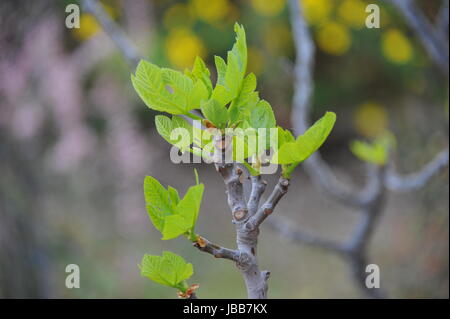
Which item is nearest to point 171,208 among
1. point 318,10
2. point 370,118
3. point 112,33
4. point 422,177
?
point 112,33

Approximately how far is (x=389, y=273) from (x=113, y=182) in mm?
1133

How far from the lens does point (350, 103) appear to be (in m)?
2.78

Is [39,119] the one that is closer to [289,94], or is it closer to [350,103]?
[289,94]

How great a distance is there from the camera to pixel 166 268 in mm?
336

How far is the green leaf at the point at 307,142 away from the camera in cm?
31

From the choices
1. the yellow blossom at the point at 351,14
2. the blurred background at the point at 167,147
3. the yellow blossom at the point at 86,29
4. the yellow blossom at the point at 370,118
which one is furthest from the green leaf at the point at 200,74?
the yellow blossom at the point at 370,118

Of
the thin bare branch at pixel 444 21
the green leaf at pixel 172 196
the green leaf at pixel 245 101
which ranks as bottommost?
the green leaf at pixel 172 196

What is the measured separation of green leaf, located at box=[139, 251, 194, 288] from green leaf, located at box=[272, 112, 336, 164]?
9cm

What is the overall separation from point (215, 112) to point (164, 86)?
0.04 m

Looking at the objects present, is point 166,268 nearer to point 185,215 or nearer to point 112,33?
point 185,215

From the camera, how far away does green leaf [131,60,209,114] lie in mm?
319

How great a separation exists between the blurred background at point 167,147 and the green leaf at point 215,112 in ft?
2.41

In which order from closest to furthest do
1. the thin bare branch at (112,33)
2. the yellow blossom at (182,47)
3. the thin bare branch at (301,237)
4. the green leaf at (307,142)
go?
the green leaf at (307,142), the thin bare branch at (112,33), the thin bare branch at (301,237), the yellow blossom at (182,47)

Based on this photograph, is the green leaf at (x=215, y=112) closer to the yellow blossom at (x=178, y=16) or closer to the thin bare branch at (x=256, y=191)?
the thin bare branch at (x=256, y=191)
